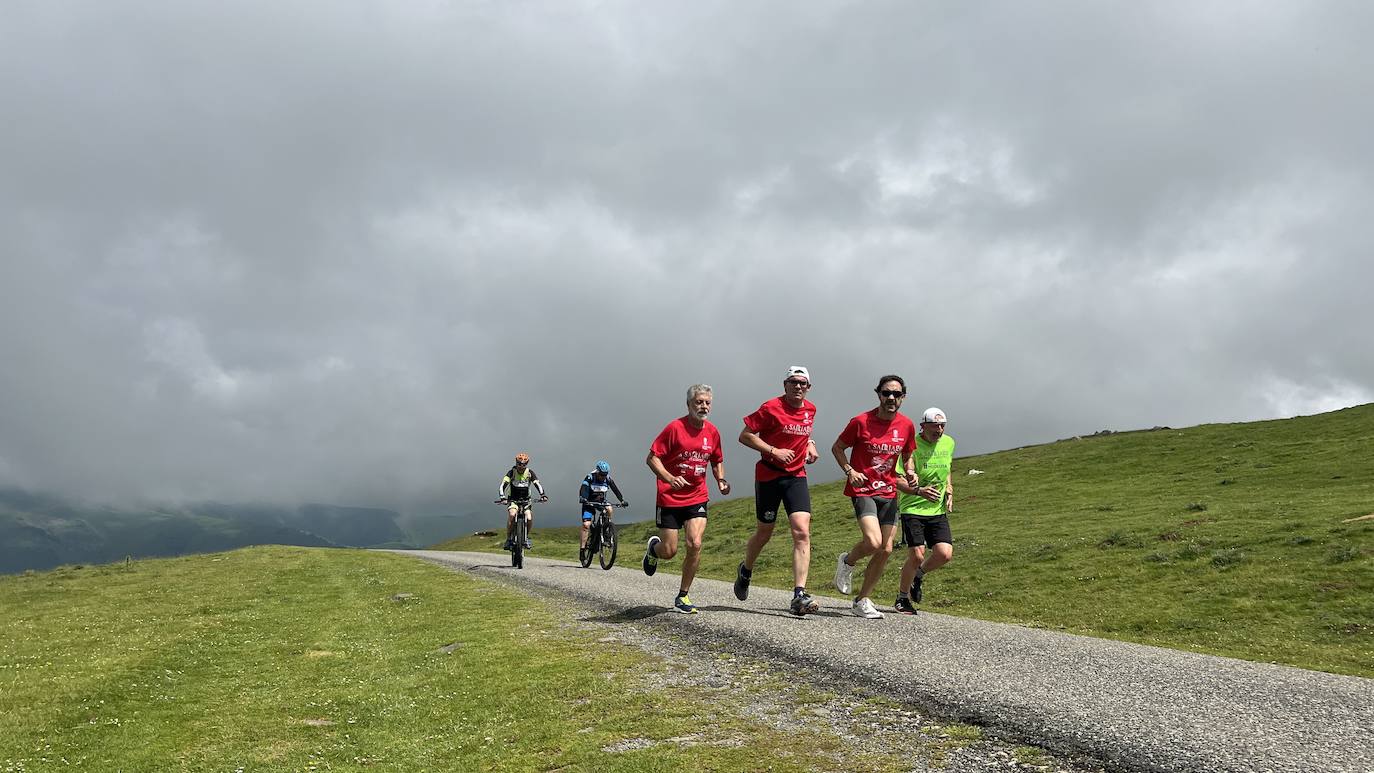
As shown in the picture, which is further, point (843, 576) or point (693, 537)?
point (843, 576)

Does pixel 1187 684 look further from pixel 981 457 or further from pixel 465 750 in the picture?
pixel 981 457

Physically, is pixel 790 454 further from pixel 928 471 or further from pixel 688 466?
pixel 928 471

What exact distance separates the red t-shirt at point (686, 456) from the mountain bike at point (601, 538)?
11.7 m

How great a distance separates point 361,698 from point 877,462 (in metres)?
6.95

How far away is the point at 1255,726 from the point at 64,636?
694 inches

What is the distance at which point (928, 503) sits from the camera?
1168 centimetres

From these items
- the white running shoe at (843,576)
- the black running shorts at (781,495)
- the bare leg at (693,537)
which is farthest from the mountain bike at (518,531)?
the black running shorts at (781,495)

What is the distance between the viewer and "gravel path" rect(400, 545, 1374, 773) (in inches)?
192

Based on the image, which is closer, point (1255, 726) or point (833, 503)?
point (1255, 726)

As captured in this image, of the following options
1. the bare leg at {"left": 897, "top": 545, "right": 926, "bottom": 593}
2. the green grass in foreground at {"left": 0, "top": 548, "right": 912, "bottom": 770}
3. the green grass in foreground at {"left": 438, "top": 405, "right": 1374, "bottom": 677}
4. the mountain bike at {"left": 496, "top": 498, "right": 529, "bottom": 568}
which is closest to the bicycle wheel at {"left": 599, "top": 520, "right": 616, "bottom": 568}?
the mountain bike at {"left": 496, "top": 498, "right": 529, "bottom": 568}

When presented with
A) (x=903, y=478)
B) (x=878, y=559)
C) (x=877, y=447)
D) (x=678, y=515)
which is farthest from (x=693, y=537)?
(x=903, y=478)

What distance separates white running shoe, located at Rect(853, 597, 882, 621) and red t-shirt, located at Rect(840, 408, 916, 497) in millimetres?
1619

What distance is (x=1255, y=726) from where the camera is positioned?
5.26 metres

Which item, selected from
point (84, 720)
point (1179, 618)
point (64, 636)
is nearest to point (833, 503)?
point (1179, 618)
